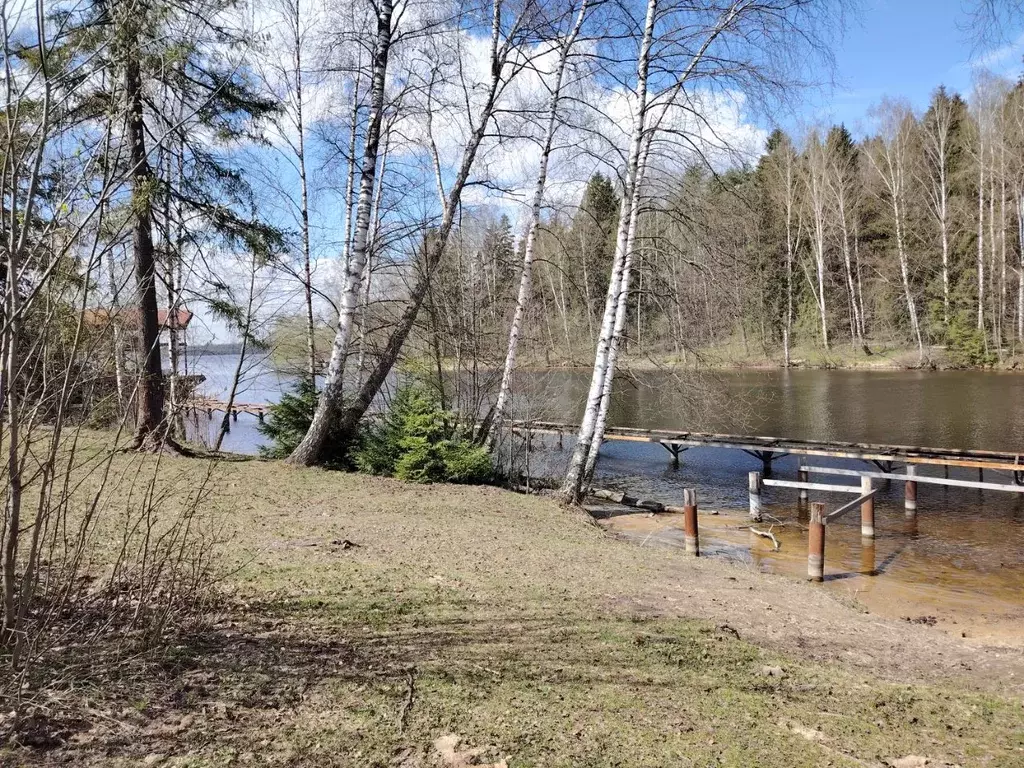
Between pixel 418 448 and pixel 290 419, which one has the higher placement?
pixel 290 419

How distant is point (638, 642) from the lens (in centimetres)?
401

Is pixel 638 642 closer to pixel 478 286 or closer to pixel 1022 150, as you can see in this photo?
pixel 478 286

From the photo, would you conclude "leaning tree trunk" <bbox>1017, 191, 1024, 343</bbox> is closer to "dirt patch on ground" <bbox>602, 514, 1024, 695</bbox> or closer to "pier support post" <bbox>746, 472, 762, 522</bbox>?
"pier support post" <bbox>746, 472, 762, 522</bbox>

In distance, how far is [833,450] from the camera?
47.9 ft

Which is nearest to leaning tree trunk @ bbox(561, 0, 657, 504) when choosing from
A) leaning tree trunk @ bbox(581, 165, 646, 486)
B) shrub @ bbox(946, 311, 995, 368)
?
leaning tree trunk @ bbox(581, 165, 646, 486)

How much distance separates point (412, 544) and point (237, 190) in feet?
23.5

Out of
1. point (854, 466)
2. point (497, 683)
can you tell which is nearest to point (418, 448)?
point (497, 683)

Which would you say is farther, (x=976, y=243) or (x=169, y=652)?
(x=976, y=243)

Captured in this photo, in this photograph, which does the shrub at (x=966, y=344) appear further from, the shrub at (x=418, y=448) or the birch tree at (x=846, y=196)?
the shrub at (x=418, y=448)

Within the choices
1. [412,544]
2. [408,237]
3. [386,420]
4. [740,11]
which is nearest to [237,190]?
[408,237]

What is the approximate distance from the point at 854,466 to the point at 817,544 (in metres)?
8.91

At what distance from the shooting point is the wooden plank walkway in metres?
12.9

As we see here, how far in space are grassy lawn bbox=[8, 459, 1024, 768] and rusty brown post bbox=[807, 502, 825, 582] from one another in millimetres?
2435

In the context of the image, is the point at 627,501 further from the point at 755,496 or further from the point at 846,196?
the point at 846,196
